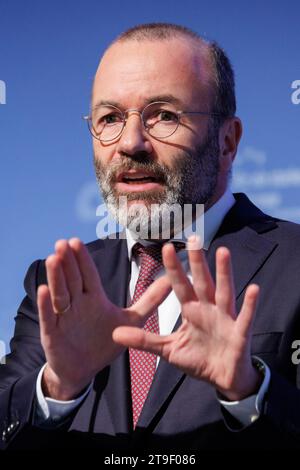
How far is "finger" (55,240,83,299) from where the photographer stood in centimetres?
275

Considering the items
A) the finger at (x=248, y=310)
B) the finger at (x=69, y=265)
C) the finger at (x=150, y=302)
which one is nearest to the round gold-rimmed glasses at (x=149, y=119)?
the finger at (x=150, y=302)

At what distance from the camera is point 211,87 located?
4.56 meters

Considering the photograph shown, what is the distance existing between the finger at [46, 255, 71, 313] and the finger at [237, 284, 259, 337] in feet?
2.50

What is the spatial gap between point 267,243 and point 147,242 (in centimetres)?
79

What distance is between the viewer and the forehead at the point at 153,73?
13.8 ft

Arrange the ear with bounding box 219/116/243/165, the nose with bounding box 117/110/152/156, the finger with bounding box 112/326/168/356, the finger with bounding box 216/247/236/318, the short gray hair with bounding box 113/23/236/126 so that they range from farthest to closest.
Result: the ear with bounding box 219/116/243/165 → the short gray hair with bounding box 113/23/236/126 → the nose with bounding box 117/110/152/156 → the finger with bounding box 112/326/168/356 → the finger with bounding box 216/247/236/318

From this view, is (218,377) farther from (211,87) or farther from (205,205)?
(211,87)

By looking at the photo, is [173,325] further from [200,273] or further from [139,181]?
[200,273]

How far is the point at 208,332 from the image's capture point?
9.02 ft

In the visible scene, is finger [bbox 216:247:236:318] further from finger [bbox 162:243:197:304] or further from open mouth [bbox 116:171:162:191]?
open mouth [bbox 116:171:162:191]

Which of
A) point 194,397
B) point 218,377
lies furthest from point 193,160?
point 218,377

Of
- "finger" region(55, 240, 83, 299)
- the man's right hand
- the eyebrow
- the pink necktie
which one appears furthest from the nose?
"finger" region(55, 240, 83, 299)

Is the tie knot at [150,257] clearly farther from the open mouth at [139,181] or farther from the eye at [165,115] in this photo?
the eye at [165,115]

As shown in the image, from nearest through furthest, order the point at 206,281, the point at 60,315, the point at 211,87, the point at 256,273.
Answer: the point at 206,281
the point at 60,315
the point at 256,273
the point at 211,87
